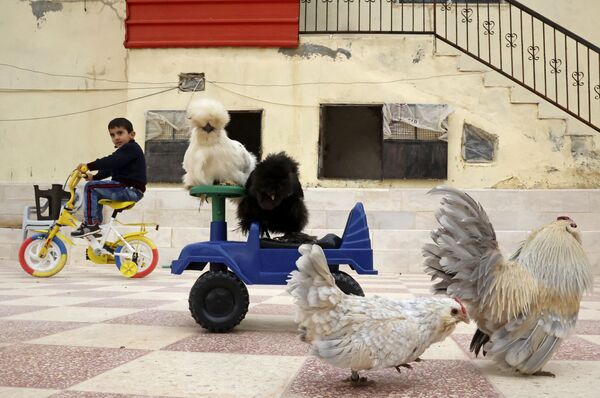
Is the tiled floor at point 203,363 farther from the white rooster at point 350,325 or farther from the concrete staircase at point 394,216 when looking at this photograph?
the concrete staircase at point 394,216

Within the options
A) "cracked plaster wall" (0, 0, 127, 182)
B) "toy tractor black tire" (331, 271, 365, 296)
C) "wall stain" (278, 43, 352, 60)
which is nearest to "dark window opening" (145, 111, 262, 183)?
"wall stain" (278, 43, 352, 60)

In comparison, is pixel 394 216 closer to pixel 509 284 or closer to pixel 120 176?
pixel 120 176

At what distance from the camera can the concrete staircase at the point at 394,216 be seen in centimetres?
771

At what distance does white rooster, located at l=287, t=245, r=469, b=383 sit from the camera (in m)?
1.74

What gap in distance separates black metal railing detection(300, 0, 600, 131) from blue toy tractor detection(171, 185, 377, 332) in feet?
21.6

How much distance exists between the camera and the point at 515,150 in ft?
26.3

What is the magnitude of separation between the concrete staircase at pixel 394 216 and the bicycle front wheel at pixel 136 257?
1.50 metres

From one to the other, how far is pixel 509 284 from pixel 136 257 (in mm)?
4965

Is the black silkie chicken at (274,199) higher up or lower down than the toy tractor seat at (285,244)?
higher up

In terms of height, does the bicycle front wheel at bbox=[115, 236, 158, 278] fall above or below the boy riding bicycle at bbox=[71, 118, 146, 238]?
below

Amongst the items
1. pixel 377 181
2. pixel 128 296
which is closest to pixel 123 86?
pixel 377 181

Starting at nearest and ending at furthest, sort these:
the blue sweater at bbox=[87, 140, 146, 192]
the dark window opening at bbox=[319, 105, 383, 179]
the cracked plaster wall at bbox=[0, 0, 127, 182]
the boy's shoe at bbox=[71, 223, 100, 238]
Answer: the blue sweater at bbox=[87, 140, 146, 192], the boy's shoe at bbox=[71, 223, 100, 238], the cracked plaster wall at bbox=[0, 0, 127, 182], the dark window opening at bbox=[319, 105, 383, 179]

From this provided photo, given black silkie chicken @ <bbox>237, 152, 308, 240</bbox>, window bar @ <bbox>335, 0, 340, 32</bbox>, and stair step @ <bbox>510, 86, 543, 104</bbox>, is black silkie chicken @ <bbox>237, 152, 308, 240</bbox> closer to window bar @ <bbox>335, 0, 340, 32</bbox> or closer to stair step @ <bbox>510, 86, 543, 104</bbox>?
stair step @ <bbox>510, 86, 543, 104</bbox>

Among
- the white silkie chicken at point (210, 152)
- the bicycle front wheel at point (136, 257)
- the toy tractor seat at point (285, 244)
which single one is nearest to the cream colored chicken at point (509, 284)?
the toy tractor seat at point (285, 244)
